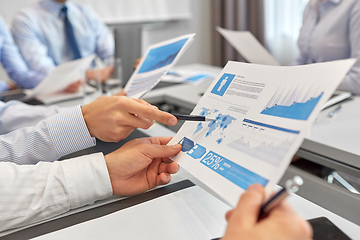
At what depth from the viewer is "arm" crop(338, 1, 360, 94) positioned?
125cm

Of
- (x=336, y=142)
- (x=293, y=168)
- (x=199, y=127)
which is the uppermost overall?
(x=199, y=127)

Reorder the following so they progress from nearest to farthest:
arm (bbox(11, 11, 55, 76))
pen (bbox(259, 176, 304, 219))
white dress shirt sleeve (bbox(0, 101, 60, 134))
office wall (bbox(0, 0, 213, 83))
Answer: pen (bbox(259, 176, 304, 219)), white dress shirt sleeve (bbox(0, 101, 60, 134)), arm (bbox(11, 11, 55, 76)), office wall (bbox(0, 0, 213, 83))

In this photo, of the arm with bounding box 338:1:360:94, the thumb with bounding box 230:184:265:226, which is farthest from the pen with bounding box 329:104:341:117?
the thumb with bounding box 230:184:265:226

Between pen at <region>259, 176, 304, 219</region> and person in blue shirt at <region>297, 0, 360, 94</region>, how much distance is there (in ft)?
3.69

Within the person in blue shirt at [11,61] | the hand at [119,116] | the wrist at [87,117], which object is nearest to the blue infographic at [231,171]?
the hand at [119,116]

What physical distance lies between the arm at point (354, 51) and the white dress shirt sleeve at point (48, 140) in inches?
43.4

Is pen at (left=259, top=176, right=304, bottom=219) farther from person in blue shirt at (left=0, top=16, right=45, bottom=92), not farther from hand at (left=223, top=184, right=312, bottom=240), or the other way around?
person in blue shirt at (left=0, top=16, right=45, bottom=92)

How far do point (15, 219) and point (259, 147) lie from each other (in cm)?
41

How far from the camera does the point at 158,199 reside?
53 cm

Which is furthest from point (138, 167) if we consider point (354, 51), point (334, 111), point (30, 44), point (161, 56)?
point (30, 44)

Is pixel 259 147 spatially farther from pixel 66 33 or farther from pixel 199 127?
pixel 66 33

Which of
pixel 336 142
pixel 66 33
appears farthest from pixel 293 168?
pixel 66 33

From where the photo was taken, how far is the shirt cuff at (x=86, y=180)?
0.52 metres

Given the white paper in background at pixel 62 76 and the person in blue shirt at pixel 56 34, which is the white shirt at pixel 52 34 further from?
the white paper in background at pixel 62 76
